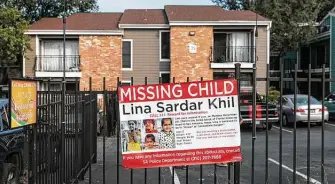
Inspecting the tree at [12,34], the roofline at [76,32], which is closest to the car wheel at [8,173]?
the tree at [12,34]

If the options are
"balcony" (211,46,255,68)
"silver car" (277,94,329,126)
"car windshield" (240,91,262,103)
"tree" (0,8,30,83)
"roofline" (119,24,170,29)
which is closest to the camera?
"car windshield" (240,91,262,103)

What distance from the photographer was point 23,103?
4.01 m

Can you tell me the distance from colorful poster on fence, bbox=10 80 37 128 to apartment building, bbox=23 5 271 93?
23783 mm

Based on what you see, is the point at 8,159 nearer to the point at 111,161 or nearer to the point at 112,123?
the point at 111,161

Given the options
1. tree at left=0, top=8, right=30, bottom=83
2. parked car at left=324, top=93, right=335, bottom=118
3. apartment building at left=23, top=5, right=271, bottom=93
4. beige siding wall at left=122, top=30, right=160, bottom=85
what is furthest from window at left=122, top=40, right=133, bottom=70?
parked car at left=324, top=93, right=335, bottom=118

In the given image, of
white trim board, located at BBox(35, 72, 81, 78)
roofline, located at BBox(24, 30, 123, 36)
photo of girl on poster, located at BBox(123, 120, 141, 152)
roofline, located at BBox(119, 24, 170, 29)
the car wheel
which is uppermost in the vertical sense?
roofline, located at BBox(119, 24, 170, 29)

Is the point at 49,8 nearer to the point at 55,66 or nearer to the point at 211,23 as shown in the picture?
the point at 55,66

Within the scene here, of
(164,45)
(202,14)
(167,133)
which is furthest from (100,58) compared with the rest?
(167,133)

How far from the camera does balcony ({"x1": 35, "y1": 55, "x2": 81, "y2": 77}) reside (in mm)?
29273

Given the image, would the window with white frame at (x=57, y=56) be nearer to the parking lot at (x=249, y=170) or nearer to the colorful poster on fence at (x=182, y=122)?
the parking lot at (x=249, y=170)

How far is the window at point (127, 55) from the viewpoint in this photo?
96.9ft

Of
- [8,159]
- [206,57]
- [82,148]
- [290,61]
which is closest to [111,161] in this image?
[82,148]

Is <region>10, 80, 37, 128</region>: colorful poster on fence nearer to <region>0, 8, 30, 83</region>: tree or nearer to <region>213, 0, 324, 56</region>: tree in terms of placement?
<region>0, 8, 30, 83</region>: tree

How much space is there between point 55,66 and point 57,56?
68 centimetres
